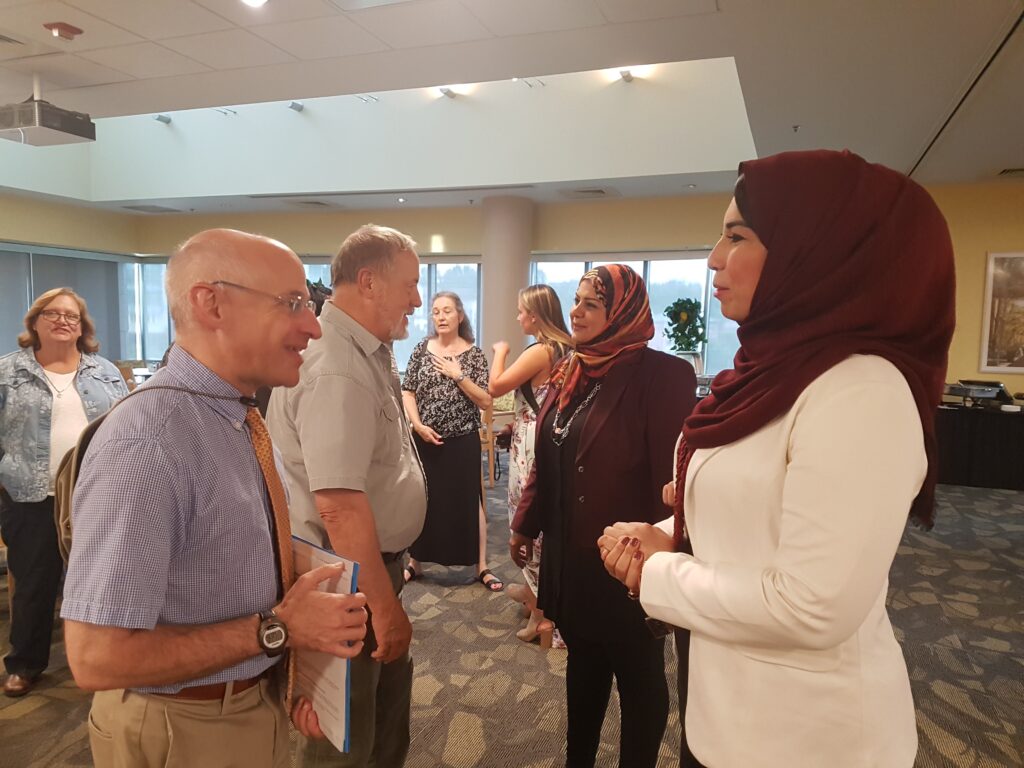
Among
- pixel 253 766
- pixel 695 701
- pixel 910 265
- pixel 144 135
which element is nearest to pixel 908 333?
pixel 910 265

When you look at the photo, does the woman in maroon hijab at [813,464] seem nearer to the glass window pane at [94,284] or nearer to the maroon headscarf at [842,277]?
the maroon headscarf at [842,277]

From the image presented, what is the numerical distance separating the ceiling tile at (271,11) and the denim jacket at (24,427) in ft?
6.82

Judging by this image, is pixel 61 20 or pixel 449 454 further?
pixel 449 454

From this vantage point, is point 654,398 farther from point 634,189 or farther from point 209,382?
point 634,189

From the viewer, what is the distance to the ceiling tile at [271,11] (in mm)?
3415

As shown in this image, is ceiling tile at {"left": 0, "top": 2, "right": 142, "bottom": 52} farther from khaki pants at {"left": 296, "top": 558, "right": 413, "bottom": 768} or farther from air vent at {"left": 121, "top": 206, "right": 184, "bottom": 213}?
air vent at {"left": 121, "top": 206, "right": 184, "bottom": 213}

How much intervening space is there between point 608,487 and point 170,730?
3.94 feet

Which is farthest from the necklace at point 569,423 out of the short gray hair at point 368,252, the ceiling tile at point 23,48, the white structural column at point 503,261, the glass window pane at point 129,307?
the glass window pane at point 129,307

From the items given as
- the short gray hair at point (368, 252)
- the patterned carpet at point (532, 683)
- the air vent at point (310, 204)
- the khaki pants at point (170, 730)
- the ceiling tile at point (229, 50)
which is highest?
the air vent at point (310, 204)

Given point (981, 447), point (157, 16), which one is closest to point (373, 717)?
point (157, 16)

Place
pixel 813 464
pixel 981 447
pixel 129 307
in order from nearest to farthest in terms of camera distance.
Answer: pixel 813 464
pixel 981 447
pixel 129 307

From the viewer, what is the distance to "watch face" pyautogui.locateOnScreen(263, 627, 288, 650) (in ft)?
3.66

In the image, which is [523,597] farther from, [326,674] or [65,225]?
[65,225]

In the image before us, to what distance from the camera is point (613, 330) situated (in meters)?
1.98
